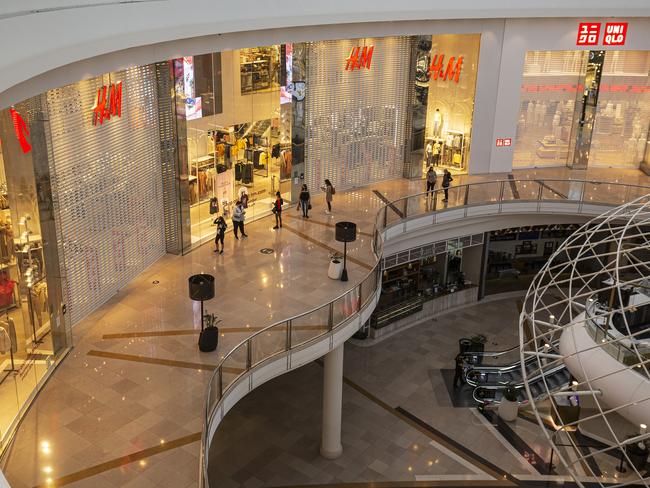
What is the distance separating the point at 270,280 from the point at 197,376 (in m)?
4.62

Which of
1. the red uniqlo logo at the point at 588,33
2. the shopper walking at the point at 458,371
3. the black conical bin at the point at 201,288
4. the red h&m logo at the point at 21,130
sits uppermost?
the red uniqlo logo at the point at 588,33

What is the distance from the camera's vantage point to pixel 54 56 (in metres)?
11.4

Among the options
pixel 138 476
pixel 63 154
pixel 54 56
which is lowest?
pixel 138 476

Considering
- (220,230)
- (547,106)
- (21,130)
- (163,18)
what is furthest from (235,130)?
(547,106)

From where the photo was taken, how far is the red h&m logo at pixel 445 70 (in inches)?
1047

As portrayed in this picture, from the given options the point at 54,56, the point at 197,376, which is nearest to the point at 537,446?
the point at 197,376

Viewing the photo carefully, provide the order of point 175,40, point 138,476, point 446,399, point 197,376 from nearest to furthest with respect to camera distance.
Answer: point 138,476 < point 197,376 < point 175,40 < point 446,399

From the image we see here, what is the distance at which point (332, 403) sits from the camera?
16859mm

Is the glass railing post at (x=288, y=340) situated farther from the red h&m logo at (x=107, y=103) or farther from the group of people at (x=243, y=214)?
the red h&m logo at (x=107, y=103)

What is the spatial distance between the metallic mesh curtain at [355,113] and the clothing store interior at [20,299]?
448 inches

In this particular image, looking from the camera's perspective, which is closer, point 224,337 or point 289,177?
point 224,337

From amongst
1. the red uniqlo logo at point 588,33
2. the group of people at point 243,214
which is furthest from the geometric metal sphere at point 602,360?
the red uniqlo logo at point 588,33

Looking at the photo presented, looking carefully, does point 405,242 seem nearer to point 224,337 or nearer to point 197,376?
point 224,337

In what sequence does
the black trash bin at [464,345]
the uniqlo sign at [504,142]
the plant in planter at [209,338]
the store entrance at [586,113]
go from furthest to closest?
the store entrance at [586,113] → the uniqlo sign at [504,142] → the black trash bin at [464,345] → the plant in planter at [209,338]
